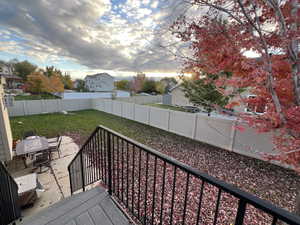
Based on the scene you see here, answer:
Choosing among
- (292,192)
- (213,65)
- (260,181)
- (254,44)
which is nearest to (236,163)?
(260,181)

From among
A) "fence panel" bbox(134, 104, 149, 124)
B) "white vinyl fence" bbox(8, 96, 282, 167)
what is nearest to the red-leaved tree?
"white vinyl fence" bbox(8, 96, 282, 167)

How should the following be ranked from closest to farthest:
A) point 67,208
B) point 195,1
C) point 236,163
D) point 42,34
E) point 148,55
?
point 67,208 → point 195,1 → point 148,55 → point 236,163 → point 42,34

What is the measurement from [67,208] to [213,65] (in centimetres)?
367

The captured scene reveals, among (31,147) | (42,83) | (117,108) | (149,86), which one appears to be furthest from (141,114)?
(149,86)

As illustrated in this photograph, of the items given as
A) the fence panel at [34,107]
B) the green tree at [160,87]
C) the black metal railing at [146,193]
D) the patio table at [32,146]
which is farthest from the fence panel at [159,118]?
the green tree at [160,87]

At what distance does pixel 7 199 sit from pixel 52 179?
1537mm

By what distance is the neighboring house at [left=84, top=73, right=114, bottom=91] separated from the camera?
30391 mm

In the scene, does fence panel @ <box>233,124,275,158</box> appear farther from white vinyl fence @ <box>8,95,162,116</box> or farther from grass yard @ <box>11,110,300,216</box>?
white vinyl fence @ <box>8,95,162,116</box>

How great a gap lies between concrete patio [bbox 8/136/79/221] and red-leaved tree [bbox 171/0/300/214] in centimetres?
459

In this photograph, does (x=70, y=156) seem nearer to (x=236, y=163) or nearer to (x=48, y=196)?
(x=48, y=196)

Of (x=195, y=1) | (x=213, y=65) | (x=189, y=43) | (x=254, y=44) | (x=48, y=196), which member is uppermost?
(x=195, y=1)

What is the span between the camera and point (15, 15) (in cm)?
495

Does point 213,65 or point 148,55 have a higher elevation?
point 148,55

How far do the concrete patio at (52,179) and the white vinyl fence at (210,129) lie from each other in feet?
15.3
